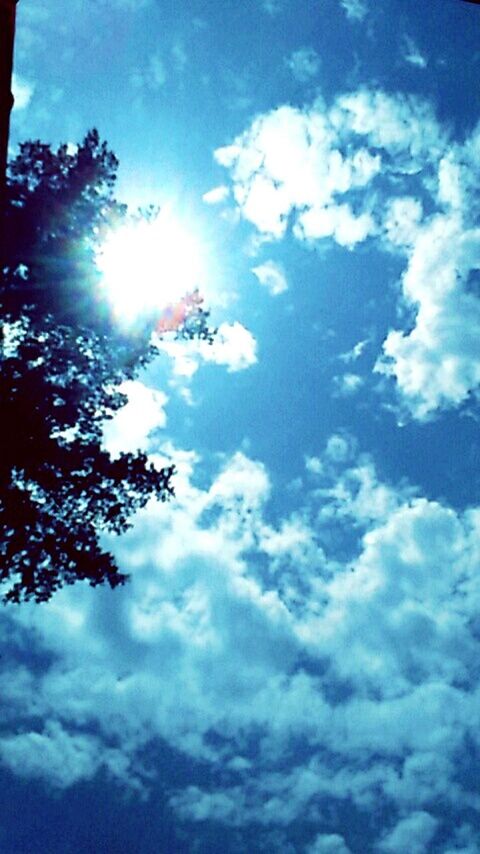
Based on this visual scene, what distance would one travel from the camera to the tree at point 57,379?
11344mm

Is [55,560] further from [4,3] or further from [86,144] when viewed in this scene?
[4,3]

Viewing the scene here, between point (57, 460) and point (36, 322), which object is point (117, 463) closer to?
point (57, 460)

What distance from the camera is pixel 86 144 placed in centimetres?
1212

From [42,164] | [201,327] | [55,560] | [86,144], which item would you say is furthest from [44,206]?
[55,560]

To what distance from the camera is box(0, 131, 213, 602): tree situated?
11.3m

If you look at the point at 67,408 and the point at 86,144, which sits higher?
the point at 86,144

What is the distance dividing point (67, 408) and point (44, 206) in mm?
4368

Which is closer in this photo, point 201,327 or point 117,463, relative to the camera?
point 117,463

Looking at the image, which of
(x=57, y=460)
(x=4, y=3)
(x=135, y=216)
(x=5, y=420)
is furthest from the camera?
(x=135, y=216)

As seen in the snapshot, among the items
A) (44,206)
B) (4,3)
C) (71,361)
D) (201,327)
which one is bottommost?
(4,3)

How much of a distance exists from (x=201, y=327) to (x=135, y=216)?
2.94m

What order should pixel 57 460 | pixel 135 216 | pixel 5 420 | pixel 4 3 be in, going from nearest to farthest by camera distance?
pixel 4 3 < pixel 5 420 < pixel 57 460 < pixel 135 216

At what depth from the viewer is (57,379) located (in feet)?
39.8

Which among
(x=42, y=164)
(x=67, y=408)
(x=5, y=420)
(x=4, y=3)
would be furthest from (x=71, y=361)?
(x=4, y=3)
